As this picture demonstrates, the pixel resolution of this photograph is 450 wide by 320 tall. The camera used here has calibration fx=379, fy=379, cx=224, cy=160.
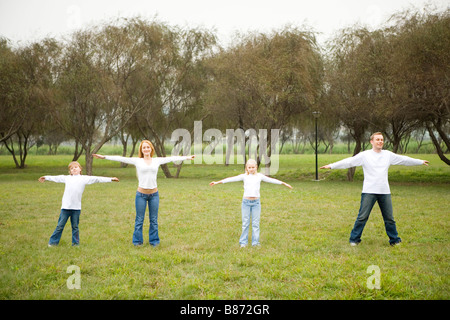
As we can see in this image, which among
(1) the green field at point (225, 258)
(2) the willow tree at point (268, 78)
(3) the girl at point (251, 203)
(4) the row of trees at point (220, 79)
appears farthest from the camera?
(2) the willow tree at point (268, 78)

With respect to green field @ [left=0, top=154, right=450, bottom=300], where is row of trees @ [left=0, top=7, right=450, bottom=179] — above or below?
above

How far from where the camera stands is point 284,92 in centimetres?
2356

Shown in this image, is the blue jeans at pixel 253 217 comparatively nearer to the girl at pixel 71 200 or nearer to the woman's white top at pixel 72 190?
the girl at pixel 71 200

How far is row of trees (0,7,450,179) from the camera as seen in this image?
862 inches

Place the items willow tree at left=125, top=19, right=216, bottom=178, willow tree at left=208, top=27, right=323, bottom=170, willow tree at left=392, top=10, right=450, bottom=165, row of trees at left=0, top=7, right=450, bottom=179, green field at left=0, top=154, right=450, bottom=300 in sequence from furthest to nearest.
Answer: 1. willow tree at left=125, top=19, right=216, bottom=178
2. willow tree at left=208, top=27, right=323, bottom=170
3. row of trees at left=0, top=7, right=450, bottom=179
4. willow tree at left=392, top=10, right=450, bottom=165
5. green field at left=0, top=154, right=450, bottom=300

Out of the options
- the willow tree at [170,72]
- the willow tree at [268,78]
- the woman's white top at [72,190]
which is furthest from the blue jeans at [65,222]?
the willow tree at [170,72]

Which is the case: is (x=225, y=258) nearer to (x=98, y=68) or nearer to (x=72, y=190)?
(x=72, y=190)

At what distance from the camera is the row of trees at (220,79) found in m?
21.9

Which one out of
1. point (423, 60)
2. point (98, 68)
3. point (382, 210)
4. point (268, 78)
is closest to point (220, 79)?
point (268, 78)

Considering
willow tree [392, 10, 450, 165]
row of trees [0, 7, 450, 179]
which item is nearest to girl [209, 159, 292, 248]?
willow tree [392, 10, 450, 165]

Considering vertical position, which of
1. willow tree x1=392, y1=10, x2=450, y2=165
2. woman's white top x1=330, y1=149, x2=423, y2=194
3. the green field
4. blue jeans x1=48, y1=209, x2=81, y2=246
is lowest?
the green field

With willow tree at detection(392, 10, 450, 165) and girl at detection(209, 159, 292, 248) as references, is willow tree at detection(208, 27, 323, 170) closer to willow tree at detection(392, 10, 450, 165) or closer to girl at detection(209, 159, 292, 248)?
willow tree at detection(392, 10, 450, 165)

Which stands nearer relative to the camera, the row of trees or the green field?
the green field
